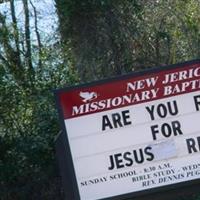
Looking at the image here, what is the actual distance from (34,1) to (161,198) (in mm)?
8877

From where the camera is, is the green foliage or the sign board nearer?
the sign board

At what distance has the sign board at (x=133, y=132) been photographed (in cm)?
648

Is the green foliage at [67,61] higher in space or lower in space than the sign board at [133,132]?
higher

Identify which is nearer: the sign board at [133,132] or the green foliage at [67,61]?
the sign board at [133,132]

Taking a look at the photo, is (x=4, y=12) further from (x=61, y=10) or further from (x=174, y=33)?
(x=174, y=33)

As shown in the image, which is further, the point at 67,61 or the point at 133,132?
the point at 67,61

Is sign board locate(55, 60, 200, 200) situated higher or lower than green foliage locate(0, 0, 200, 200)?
lower

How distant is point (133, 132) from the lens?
6570 mm

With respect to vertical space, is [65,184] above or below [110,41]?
below

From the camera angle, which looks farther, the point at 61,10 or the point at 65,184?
the point at 61,10

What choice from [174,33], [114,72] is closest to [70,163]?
[114,72]

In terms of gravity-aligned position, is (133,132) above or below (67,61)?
below

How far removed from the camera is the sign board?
648 cm

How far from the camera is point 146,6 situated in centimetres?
1232
